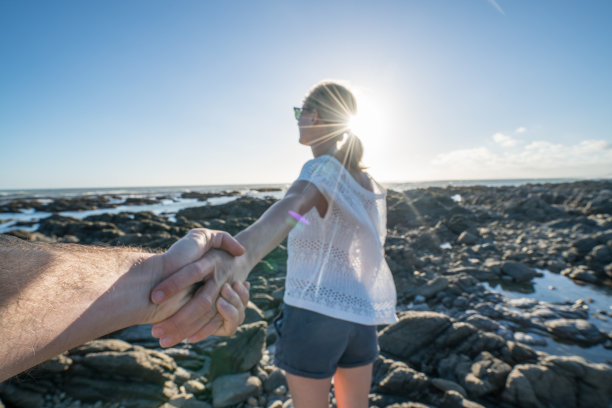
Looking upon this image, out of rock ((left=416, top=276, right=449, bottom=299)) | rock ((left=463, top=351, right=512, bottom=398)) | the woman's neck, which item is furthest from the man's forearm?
rock ((left=416, top=276, right=449, bottom=299))

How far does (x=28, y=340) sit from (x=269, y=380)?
356cm

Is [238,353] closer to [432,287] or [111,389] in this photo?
[111,389]

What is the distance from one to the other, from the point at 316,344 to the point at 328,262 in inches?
19.1

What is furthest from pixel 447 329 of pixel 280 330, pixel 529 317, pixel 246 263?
pixel 246 263

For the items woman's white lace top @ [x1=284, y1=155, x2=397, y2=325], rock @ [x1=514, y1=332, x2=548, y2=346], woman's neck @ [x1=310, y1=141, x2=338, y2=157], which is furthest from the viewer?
rock @ [x1=514, y1=332, x2=548, y2=346]

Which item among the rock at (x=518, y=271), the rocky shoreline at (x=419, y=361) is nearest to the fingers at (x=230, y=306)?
the rocky shoreline at (x=419, y=361)

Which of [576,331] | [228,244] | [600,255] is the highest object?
[228,244]

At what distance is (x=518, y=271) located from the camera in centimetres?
751

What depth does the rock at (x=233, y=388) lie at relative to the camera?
337 cm

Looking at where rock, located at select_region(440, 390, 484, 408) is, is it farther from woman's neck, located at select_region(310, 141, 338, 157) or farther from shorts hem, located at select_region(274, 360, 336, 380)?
woman's neck, located at select_region(310, 141, 338, 157)

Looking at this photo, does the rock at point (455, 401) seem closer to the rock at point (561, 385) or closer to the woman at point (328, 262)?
the rock at point (561, 385)

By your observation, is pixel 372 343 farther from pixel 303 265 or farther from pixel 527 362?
pixel 527 362

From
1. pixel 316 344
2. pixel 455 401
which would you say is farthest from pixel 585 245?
pixel 316 344

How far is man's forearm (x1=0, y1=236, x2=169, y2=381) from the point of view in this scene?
80 centimetres
